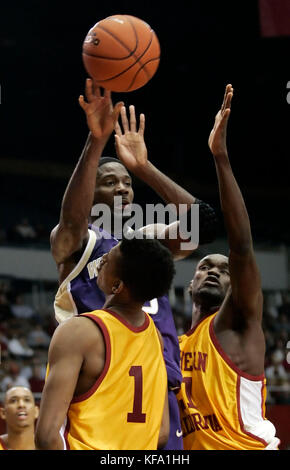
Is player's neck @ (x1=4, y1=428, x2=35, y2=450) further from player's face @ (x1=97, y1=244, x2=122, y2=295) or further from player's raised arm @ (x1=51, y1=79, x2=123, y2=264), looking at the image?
player's face @ (x1=97, y1=244, x2=122, y2=295)

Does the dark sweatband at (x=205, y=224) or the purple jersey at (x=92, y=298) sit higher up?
the dark sweatband at (x=205, y=224)

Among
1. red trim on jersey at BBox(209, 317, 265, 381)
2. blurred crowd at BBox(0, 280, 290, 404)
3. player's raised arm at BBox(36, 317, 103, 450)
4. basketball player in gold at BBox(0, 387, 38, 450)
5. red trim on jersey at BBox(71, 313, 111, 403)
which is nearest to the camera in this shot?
player's raised arm at BBox(36, 317, 103, 450)

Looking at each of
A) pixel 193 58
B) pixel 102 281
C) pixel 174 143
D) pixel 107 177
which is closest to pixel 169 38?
pixel 193 58

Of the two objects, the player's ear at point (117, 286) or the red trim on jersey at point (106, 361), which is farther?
the player's ear at point (117, 286)

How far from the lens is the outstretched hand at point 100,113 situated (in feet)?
11.4

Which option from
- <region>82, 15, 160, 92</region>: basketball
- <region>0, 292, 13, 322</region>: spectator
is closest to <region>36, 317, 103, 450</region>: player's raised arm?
<region>82, 15, 160, 92</region>: basketball

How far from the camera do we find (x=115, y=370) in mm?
2850

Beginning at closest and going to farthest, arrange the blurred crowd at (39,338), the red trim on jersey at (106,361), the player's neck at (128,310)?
the red trim on jersey at (106,361)
the player's neck at (128,310)
the blurred crowd at (39,338)

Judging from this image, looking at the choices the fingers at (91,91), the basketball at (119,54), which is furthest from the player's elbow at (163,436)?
the basketball at (119,54)

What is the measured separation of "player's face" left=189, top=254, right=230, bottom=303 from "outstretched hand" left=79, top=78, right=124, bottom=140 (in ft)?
3.78

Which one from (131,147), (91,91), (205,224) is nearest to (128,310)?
(205,224)

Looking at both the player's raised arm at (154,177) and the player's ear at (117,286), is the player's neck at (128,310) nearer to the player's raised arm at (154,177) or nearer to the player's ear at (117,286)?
the player's ear at (117,286)

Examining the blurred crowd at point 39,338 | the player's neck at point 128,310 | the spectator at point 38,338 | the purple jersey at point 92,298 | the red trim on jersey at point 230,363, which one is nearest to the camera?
the player's neck at point 128,310

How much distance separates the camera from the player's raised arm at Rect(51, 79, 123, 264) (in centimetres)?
345
